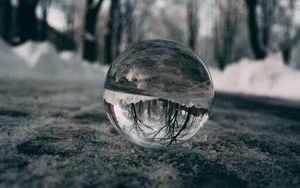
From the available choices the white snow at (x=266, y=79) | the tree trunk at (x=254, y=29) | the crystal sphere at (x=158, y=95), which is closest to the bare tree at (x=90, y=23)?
the tree trunk at (x=254, y=29)

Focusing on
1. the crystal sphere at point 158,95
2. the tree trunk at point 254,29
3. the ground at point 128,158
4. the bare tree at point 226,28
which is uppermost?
the bare tree at point 226,28

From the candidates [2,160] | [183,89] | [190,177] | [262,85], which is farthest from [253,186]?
[262,85]

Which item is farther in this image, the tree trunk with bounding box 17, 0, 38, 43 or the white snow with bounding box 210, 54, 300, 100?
the tree trunk with bounding box 17, 0, 38, 43

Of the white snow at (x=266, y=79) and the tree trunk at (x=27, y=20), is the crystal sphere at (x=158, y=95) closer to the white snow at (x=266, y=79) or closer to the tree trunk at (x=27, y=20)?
the white snow at (x=266, y=79)

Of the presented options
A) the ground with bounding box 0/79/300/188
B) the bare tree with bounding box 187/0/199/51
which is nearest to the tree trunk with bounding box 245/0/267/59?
the ground with bounding box 0/79/300/188

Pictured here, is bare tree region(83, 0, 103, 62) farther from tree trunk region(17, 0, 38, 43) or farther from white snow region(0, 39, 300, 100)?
white snow region(0, 39, 300, 100)

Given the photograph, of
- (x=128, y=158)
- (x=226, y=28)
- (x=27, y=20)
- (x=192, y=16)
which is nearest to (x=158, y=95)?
(x=128, y=158)
